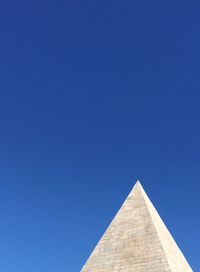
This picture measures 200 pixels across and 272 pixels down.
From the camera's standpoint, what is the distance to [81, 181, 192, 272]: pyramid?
478 inches

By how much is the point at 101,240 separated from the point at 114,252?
3.47 feet

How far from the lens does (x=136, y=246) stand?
12.9m

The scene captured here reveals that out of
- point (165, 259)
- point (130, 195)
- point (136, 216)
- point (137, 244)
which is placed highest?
point (130, 195)

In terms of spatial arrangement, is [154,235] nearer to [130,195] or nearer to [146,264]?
[146,264]

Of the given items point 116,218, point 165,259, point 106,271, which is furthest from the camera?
point 116,218

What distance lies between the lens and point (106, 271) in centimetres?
1273

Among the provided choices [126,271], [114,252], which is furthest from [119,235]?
[126,271]

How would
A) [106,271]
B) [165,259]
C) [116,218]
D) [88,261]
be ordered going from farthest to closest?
[116,218], [88,261], [106,271], [165,259]

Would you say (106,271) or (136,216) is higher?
(136,216)

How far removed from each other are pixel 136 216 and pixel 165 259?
8.60 feet

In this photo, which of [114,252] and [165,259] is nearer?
[165,259]

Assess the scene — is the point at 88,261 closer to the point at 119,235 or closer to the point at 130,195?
the point at 119,235

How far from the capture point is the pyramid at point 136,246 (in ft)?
39.8

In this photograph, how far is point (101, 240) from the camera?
561 inches
